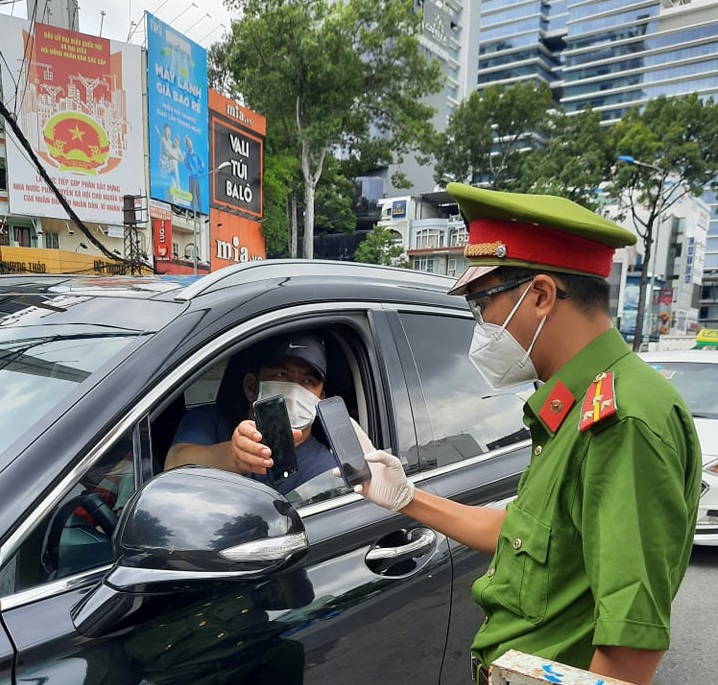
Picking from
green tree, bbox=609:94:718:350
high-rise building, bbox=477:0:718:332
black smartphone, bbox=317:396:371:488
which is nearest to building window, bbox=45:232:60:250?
green tree, bbox=609:94:718:350

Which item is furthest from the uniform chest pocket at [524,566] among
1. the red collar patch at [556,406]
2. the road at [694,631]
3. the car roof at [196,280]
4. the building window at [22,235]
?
the building window at [22,235]

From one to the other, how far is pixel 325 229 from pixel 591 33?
2982 inches

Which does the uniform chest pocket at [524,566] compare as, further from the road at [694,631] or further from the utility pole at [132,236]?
the utility pole at [132,236]

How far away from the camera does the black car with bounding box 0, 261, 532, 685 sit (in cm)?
100

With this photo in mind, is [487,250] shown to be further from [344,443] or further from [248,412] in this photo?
[248,412]

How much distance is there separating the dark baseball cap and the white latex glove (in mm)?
520

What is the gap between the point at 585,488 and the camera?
94cm

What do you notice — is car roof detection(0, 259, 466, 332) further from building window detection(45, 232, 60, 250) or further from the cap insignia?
building window detection(45, 232, 60, 250)

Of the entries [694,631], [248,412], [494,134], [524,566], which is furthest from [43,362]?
[494,134]

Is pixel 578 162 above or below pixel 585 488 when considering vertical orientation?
above

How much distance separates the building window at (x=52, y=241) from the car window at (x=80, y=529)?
82.1 feet

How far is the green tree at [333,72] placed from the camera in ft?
65.5

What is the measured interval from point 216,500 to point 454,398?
1.11 metres

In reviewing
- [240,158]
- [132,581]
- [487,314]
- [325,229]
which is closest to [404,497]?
[487,314]
